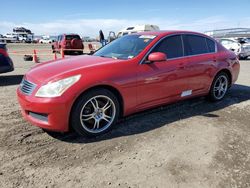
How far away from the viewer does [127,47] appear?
494 cm

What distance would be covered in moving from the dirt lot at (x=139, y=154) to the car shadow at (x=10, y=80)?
321 centimetres

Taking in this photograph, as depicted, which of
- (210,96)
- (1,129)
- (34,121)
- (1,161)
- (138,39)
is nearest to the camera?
(1,161)

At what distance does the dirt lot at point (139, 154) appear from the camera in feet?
9.77

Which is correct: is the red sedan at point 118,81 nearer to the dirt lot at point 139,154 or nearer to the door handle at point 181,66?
the door handle at point 181,66

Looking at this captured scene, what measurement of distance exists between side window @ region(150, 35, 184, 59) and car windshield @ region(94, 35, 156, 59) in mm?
216

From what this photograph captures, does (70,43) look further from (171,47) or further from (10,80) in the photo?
(171,47)

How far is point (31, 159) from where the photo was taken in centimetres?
339

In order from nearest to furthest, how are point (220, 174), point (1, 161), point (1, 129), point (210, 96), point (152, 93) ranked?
point (220, 174) → point (1, 161) → point (1, 129) → point (152, 93) → point (210, 96)

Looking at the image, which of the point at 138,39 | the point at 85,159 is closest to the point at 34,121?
the point at 85,159

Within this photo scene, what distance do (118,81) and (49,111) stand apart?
1.14m

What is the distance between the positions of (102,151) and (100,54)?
2.19 m

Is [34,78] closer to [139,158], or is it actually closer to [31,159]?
[31,159]

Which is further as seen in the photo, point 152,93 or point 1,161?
point 152,93

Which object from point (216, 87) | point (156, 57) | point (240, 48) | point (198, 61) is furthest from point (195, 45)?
point (240, 48)
